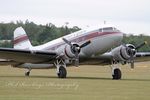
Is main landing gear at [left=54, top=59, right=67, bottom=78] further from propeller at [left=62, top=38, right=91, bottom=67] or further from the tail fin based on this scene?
the tail fin

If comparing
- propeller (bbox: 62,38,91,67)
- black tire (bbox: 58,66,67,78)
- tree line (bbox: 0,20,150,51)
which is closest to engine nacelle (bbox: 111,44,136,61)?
propeller (bbox: 62,38,91,67)

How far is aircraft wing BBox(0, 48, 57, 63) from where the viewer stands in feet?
129

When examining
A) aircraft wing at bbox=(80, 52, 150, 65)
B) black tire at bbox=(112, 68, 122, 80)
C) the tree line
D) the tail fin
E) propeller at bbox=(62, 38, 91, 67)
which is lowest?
black tire at bbox=(112, 68, 122, 80)

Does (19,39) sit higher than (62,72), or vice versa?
(19,39)

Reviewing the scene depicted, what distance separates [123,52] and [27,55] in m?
6.99

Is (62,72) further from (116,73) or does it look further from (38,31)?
(38,31)

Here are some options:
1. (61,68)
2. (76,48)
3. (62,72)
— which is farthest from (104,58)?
(62,72)

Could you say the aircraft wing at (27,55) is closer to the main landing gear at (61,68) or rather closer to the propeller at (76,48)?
the main landing gear at (61,68)

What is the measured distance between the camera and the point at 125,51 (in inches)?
1566

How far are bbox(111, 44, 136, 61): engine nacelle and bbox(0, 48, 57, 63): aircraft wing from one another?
4.48 metres

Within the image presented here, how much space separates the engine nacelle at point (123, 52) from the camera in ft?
130

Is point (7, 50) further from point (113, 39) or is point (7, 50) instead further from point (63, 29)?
point (63, 29)

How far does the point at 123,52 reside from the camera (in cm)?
3984

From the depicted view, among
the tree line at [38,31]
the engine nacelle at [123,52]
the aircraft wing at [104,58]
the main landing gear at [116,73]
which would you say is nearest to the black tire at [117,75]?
the main landing gear at [116,73]
